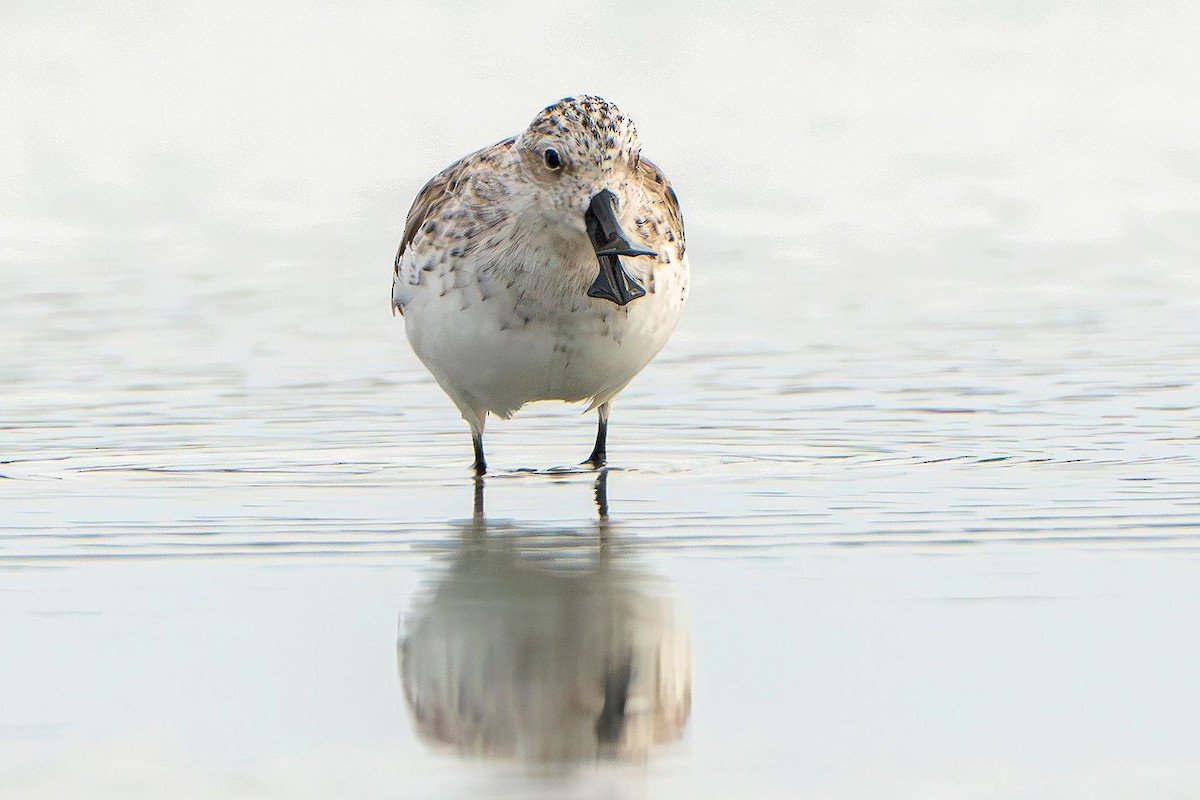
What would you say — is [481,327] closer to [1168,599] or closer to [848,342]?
[1168,599]

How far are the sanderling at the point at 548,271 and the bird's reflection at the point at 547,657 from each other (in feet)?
5.37

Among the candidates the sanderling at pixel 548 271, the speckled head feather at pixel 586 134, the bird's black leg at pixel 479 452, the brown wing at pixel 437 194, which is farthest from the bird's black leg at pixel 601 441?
the speckled head feather at pixel 586 134

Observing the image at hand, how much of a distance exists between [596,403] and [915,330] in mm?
4597

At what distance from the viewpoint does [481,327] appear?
27.8 feet

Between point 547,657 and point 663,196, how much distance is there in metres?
4.38

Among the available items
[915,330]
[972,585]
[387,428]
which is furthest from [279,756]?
[915,330]

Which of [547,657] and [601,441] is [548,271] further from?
[547,657]

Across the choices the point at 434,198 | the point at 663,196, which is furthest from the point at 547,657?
the point at 434,198

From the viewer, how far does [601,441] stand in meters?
9.20

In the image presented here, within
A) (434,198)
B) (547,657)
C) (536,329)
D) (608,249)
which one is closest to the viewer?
(547,657)

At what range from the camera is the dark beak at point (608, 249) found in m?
7.68

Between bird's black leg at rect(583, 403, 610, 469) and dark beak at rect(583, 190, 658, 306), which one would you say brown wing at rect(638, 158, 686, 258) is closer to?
bird's black leg at rect(583, 403, 610, 469)

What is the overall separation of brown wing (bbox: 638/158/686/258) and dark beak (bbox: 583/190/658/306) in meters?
0.90

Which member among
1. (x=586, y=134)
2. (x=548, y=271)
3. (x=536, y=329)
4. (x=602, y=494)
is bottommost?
(x=602, y=494)
